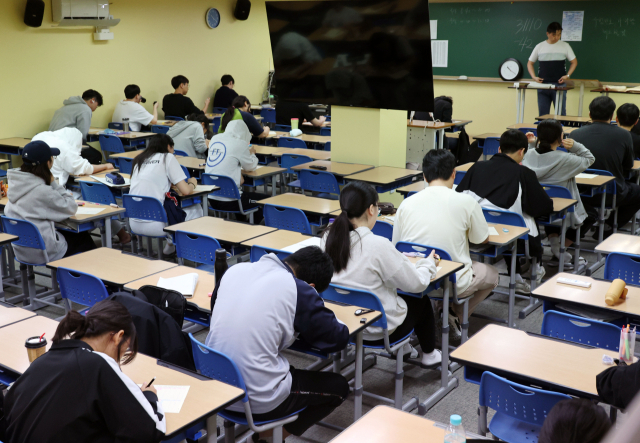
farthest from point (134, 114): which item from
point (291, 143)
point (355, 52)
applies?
point (355, 52)

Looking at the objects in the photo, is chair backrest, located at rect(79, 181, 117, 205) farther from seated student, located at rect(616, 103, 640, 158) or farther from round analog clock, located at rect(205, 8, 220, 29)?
round analog clock, located at rect(205, 8, 220, 29)

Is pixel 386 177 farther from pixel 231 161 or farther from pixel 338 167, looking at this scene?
pixel 231 161

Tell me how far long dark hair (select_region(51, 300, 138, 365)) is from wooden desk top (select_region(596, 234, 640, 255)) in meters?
2.85

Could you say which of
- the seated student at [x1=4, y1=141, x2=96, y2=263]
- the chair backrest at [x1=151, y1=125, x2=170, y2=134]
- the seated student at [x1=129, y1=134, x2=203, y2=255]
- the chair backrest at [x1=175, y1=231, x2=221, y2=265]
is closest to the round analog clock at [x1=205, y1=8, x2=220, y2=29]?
the chair backrest at [x1=151, y1=125, x2=170, y2=134]

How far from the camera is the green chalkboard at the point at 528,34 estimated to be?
9.86 meters

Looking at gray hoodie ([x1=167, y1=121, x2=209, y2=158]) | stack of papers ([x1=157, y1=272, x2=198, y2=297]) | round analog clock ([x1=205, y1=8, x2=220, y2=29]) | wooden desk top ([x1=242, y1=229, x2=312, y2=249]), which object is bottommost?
stack of papers ([x1=157, y1=272, x2=198, y2=297])

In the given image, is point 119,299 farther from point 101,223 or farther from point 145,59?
point 145,59

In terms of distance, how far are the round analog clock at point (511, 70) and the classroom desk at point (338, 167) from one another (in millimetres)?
5511

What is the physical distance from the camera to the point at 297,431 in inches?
109

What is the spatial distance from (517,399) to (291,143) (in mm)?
6210

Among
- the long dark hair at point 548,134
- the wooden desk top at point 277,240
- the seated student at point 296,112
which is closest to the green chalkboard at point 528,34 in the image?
the seated student at point 296,112

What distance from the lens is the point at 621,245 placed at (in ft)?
12.8

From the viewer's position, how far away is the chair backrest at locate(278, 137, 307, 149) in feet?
26.4

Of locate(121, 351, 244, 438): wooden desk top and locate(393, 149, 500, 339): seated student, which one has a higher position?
locate(393, 149, 500, 339): seated student
